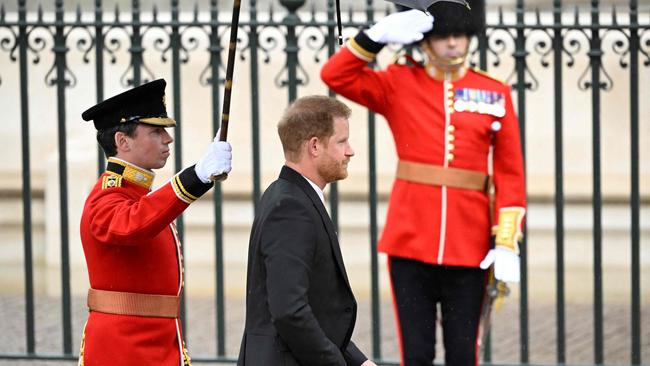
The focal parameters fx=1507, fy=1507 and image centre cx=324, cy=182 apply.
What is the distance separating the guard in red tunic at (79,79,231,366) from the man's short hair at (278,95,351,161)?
40 cm

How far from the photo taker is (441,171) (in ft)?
19.7

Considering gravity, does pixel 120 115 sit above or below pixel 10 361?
above

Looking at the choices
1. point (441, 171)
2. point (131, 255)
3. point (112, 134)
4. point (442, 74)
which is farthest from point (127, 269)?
point (442, 74)

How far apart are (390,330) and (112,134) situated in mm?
4040

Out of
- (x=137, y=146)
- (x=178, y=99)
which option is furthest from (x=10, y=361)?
(x=137, y=146)

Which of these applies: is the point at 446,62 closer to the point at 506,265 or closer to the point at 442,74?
the point at 442,74

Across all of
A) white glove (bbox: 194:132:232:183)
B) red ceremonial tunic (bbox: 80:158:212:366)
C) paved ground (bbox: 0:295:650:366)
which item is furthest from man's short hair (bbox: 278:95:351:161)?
paved ground (bbox: 0:295:650:366)

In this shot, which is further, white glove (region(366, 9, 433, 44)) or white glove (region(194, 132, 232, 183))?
white glove (region(366, 9, 433, 44))

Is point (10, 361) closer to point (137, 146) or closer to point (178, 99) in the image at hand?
point (178, 99)

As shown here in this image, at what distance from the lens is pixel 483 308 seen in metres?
6.06

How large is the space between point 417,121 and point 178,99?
5.47 ft

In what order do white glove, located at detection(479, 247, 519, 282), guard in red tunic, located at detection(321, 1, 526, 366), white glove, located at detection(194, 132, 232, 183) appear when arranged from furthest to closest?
guard in red tunic, located at detection(321, 1, 526, 366) → white glove, located at detection(479, 247, 519, 282) → white glove, located at detection(194, 132, 232, 183)

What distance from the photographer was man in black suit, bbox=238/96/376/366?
4062mm

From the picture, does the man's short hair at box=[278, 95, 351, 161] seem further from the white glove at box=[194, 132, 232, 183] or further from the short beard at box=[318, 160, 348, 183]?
the white glove at box=[194, 132, 232, 183]
